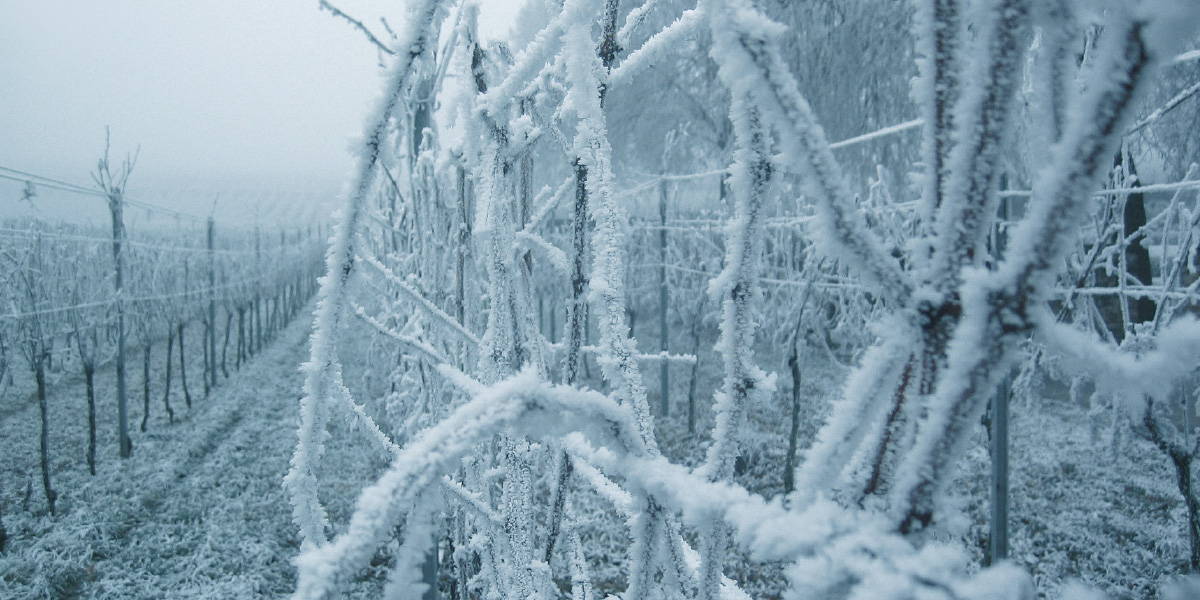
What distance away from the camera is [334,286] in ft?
2.08

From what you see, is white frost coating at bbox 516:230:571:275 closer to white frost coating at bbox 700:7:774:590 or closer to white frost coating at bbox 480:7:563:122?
white frost coating at bbox 480:7:563:122

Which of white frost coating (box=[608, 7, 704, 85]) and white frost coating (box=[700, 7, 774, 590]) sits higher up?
white frost coating (box=[608, 7, 704, 85])

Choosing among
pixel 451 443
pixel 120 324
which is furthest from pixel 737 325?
pixel 120 324

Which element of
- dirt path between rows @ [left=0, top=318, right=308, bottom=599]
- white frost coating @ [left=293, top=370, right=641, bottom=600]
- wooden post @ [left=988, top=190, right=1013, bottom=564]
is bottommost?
dirt path between rows @ [left=0, top=318, right=308, bottom=599]

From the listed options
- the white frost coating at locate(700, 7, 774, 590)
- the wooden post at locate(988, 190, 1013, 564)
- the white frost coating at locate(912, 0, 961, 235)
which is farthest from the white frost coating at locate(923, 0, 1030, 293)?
the wooden post at locate(988, 190, 1013, 564)

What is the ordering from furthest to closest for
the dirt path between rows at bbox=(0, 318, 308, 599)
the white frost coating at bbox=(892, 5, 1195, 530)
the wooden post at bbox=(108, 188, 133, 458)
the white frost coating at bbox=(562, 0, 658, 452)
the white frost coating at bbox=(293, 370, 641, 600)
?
the wooden post at bbox=(108, 188, 133, 458) < the dirt path between rows at bbox=(0, 318, 308, 599) < the white frost coating at bbox=(562, 0, 658, 452) < the white frost coating at bbox=(293, 370, 641, 600) < the white frost coating at bbox=(892, 5, 1195, 530)

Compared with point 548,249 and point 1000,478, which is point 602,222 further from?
point 1000,478

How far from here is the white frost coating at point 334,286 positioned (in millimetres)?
594

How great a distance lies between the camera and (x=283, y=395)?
698 cm

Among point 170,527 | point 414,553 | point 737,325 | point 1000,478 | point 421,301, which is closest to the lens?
point 414,553

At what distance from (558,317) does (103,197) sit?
8.03 meters

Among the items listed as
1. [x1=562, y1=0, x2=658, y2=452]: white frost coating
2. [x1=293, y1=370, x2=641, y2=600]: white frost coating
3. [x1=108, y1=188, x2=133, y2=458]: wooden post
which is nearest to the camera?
[x1=293, y1=370, x2=641, y2=600]: white frost coating

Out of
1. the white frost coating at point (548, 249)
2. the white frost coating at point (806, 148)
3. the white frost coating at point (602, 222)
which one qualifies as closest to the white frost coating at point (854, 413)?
the white frost coating at point (806, 148)

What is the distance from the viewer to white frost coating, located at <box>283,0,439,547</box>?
59 cm
